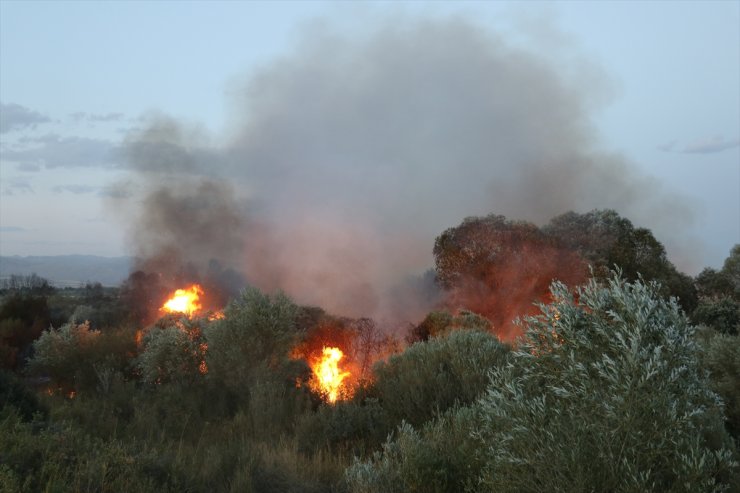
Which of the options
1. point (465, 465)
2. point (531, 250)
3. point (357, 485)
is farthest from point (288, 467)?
point (531, 250)

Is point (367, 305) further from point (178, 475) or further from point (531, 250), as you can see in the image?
point (178, 475)

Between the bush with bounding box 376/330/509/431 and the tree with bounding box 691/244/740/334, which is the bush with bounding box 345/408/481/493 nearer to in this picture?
the bush with bounding box 376/330/509/431

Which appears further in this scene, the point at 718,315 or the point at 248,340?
the point at 718,315

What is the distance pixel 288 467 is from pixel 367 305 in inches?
1407

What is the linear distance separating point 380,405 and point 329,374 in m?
3.98

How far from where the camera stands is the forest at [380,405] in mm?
4555

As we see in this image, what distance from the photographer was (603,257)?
32969 millimetres

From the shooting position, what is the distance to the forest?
455 centimetres

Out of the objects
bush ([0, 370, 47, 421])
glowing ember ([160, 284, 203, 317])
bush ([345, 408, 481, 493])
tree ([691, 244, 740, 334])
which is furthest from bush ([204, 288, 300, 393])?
tree ([691, 244, 740, 334])

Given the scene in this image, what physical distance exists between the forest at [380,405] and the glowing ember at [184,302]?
2969 mm

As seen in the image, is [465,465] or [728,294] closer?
[465,465]

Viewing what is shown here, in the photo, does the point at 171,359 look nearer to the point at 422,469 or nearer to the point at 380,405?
the point at 380,405

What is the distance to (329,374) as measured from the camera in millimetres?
14383

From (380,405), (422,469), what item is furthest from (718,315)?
(422,469)
